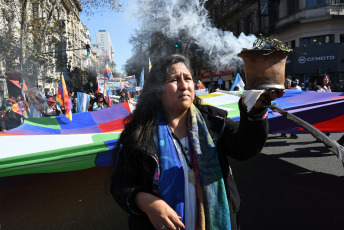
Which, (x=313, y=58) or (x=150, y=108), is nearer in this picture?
(x=150, y=108)

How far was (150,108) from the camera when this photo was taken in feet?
4.95

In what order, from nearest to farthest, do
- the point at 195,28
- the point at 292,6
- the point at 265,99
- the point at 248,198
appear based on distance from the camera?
the point at 265,99, the point at 248,198, the point at 195,28, the point at 292,6

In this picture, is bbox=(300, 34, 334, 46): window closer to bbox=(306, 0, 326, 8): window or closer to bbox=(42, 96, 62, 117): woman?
bbox=(306, 0, 326, 8): window

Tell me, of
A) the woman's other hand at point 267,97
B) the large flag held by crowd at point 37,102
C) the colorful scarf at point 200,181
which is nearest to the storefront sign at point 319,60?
the large flag held by crowd at point 37,102

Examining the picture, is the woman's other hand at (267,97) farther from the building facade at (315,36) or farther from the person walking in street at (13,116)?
the building facade at (315,36)

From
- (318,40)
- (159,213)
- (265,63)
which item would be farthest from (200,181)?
(318,40)

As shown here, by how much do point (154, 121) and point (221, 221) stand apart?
634mm

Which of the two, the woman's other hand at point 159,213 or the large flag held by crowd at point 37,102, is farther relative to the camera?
the large flag held by crowd at point 37,102

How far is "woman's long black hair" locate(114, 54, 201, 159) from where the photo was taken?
4.55 ft

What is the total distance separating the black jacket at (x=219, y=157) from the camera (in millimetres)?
1256

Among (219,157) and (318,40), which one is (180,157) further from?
(318,40)

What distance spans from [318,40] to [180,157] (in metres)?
22.5

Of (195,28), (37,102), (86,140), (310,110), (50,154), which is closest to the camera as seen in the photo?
(50,154)

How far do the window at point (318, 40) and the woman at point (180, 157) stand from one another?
71.2 ft
